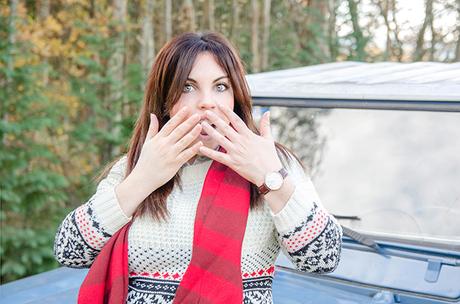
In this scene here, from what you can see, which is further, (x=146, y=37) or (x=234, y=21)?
(x=234, y=21)

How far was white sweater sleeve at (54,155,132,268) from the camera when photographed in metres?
1.64

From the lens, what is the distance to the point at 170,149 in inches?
63.5

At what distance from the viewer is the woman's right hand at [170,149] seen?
5.28 ft

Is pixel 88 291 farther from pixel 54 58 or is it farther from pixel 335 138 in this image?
pixel 54 58

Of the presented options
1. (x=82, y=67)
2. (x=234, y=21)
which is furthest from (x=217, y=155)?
(x=234, y=21)

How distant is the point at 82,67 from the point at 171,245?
8777 mm

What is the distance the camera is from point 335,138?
9.18 ft

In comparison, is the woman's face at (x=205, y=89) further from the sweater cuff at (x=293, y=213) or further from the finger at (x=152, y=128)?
the sweater cuff at (x=293, y=213)

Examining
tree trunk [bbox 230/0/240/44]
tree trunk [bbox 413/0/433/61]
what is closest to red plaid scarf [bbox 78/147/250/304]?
tree trunk [bbox 230/0/240/44]

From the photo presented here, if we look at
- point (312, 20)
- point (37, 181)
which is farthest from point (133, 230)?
point (312, 20)

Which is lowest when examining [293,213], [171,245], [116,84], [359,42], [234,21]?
[116,84]

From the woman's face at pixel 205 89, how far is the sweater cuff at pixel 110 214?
249 millimetres

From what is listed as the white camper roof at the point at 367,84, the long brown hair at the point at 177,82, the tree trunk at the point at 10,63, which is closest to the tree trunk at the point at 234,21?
the tree trunk at the point at 10,63

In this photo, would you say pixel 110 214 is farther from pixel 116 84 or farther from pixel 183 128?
pixel 116 84
